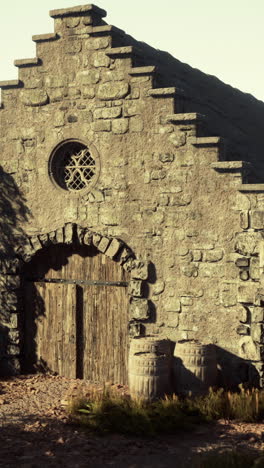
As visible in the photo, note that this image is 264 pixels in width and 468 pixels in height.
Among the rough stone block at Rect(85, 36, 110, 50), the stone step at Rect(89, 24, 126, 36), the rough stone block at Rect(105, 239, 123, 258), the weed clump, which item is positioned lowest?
the weed clump

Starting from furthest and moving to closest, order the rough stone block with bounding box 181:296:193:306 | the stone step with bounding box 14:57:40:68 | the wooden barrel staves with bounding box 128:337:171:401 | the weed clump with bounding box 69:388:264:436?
the stone step with bounding box 14:57:40:68 → the rough stone block with bounding box 181:296:193:306 → the wooden barrel staves with bounding box 128:337:171:401 → the weed clump with bounding box 69:388:264:436

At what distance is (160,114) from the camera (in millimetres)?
13086

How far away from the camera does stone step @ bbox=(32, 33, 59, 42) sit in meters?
14.1

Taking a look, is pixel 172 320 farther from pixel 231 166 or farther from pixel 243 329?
pixel 231 166

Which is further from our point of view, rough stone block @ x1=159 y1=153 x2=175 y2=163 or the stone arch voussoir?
the stone arch voussoir

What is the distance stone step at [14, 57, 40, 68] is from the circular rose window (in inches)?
64.2

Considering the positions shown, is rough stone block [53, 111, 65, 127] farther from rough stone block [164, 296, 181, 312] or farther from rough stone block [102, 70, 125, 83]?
rough stone block [164, 296, 181, 312]

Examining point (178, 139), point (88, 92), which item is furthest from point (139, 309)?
point (88, 92)

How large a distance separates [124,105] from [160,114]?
2.44ft

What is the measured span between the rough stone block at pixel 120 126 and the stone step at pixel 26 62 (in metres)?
2.05

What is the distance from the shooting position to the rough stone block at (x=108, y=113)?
532 inches

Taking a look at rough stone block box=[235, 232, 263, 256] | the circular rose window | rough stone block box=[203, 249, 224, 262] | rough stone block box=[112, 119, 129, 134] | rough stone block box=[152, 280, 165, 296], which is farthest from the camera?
the circular rose window

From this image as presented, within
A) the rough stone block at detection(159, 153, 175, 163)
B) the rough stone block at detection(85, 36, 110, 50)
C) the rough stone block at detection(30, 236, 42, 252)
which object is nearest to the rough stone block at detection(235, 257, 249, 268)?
the rough stone block at detection(159, 153, 175, 163)

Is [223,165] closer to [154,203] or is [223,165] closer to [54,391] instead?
[154,203]
